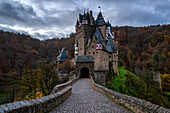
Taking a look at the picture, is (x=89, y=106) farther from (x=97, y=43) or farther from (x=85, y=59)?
(x=97, y=43)

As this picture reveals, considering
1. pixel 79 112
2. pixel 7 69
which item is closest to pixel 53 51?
pixel 7 69

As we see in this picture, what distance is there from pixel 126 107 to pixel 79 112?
229 cm

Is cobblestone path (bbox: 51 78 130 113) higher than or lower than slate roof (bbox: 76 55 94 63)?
lower

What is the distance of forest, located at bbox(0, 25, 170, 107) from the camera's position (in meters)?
27.0

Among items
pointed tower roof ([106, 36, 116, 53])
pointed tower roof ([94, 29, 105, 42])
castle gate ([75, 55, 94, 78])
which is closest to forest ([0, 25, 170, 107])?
castle gate ([75, 55, 94, 78])

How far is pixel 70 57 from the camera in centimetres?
5806

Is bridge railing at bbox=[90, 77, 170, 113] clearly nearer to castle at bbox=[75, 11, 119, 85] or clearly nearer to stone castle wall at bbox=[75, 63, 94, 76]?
stone castle wall at bbox=[75, 63, 94, 76]

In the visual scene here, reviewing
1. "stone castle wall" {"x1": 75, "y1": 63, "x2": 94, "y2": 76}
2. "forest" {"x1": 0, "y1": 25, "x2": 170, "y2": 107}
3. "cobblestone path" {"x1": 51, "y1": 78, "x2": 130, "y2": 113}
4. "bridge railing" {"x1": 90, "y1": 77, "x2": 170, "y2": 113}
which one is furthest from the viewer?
"forest" {"x1": 0, "y1": 25, "x2": 170, "y2": 107}

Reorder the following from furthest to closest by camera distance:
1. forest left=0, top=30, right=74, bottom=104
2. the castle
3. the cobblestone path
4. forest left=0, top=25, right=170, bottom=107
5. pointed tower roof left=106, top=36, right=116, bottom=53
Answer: pointed tower roof left=106, top=36, right=116, bottom=53 < the castle < forest left=0, top=25, right=170, bottom=107 < forest left=0, top=30, right=74, bottom=104 < the cobblestone path

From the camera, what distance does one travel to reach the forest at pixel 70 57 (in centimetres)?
2695

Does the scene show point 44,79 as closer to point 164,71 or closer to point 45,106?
point 45,106

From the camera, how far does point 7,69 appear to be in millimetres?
56625

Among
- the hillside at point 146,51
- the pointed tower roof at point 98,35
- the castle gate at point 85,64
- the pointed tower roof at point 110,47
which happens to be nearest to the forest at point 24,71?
the castle gate at point 85,64

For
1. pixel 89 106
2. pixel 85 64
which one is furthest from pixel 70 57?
pixel 89 106
